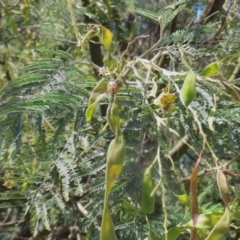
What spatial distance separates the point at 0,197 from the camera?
1054mm

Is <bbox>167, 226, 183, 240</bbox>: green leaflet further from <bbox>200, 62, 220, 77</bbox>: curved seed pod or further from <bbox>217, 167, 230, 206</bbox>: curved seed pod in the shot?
<bbox>200, 62, 220, 77</bbox>: curved seed pod

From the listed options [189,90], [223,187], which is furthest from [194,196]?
[189,90]

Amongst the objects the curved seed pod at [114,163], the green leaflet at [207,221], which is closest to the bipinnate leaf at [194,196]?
the green leaflet at [207,221]

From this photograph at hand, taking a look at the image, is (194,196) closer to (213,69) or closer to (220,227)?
(220,227)

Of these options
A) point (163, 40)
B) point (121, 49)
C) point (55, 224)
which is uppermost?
point (121, 49)

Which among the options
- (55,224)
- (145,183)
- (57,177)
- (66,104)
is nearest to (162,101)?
(145,183)

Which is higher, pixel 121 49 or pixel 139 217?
pixel 121 49

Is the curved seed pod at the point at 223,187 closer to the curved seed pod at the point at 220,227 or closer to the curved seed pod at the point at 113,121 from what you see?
the curved seed pod at the point at 220,227

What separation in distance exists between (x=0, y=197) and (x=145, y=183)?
1.29 ft

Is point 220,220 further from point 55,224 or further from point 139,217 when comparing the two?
point 55,224

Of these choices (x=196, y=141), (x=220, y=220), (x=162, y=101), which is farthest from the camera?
(x=196, y=141)

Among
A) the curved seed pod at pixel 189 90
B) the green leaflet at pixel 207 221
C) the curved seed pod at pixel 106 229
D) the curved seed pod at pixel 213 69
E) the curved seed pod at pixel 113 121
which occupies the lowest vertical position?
the curved seed pod at pixel 106 229

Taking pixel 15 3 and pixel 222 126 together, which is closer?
pixel 222 126

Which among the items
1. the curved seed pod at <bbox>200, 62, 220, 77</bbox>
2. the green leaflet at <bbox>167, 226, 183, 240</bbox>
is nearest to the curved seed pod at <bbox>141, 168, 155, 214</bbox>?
the green leaflet at <bbox>167, 226, 183, 240</bbox>
